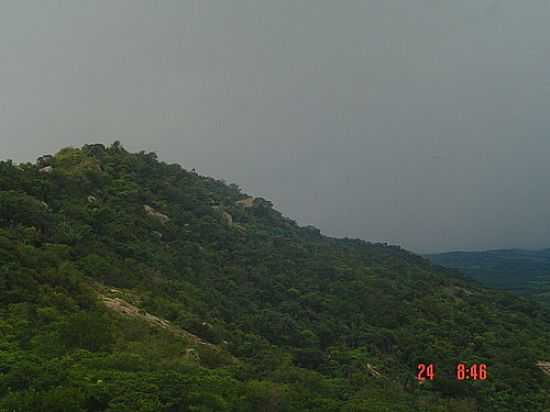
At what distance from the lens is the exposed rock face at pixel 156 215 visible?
4762cm

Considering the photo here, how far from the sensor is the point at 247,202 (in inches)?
3428

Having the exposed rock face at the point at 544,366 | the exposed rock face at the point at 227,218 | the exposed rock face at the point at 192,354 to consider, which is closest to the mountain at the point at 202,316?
the exposed rock face at the point at 192,354

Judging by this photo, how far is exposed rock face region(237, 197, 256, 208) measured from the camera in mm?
83488

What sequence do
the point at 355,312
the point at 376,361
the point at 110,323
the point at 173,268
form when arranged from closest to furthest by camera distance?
the point at 110,323
the point at 376,361
the point at 173,268
the point at 355,312

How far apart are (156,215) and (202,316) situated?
21621 millimetres

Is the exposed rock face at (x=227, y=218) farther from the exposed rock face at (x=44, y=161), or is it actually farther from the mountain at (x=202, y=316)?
the exposed rock face at (x=44, y=161)

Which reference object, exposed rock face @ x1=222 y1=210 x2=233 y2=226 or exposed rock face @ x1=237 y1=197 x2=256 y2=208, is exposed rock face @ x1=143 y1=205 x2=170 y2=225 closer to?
exposed rock face @ x1=222 y1=210 x2=233 y2=226

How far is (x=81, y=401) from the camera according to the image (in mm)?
11375

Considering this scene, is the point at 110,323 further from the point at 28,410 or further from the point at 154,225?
the point at 154,225

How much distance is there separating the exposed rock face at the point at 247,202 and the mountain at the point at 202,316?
502 inches

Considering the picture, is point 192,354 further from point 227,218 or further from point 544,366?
point 227,218

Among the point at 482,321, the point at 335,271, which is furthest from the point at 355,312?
the point at 482,321

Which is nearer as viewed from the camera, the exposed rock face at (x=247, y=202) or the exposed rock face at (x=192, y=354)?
the exposed rock face at (x=192, y=354)

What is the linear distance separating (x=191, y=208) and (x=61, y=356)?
146ft
